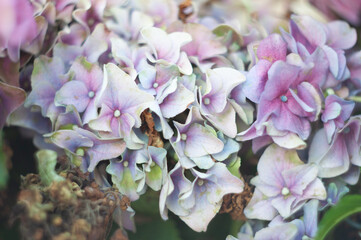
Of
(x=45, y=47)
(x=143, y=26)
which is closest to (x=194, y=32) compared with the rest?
(x=143, y=26)

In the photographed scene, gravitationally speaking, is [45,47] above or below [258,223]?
above

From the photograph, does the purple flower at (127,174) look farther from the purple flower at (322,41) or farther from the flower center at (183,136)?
the purple flower at (322,41)

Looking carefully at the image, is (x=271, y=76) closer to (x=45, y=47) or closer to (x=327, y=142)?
(x=327, y=142)

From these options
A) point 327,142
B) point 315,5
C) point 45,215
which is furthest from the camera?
point 315,5

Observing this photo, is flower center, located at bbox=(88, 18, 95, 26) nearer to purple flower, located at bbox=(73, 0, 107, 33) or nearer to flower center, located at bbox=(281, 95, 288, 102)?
purple flower, located at bbox=(73, 0, 107, 33)

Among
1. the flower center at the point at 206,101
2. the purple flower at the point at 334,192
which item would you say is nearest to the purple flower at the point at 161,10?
the flower center at the point at 206,101
